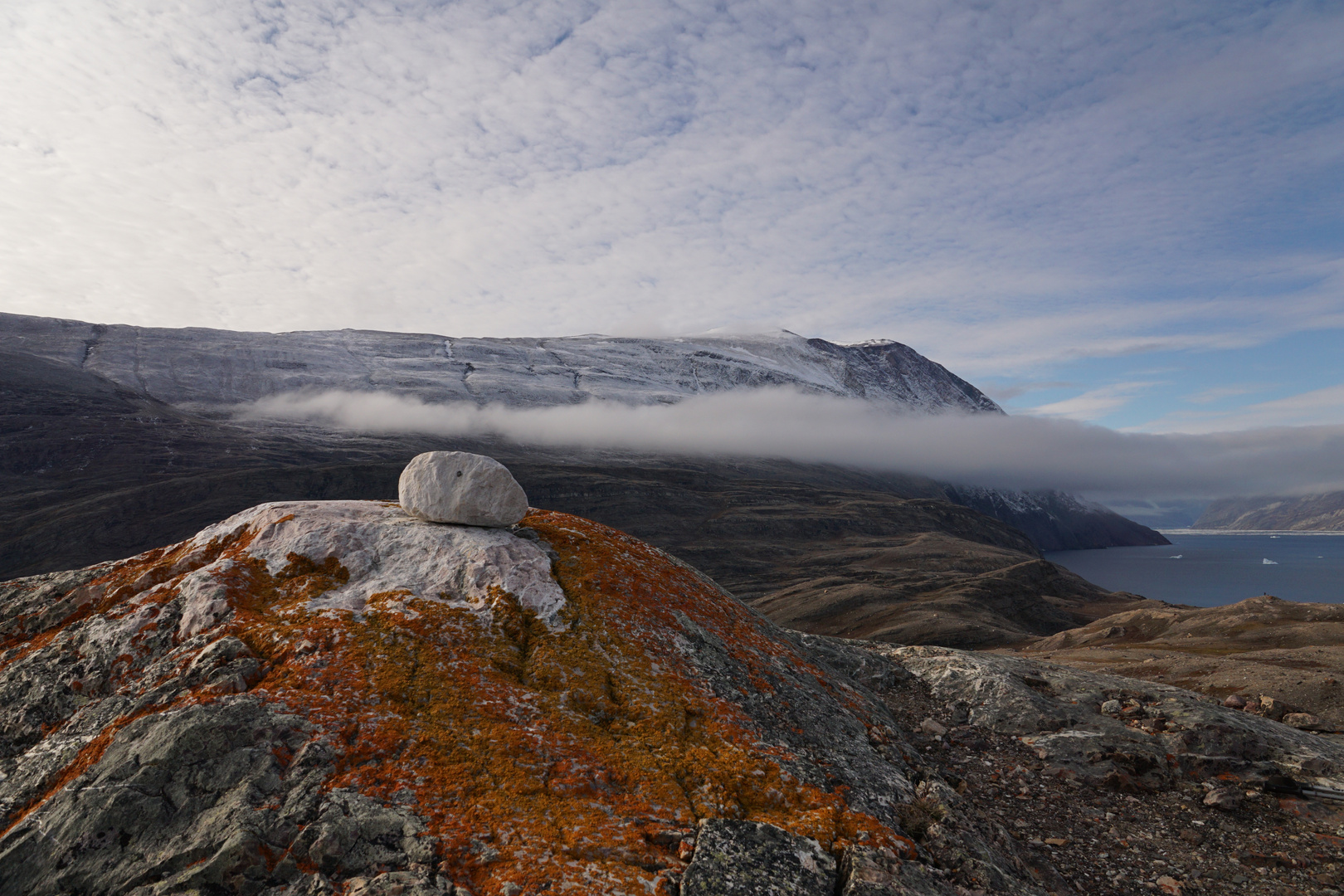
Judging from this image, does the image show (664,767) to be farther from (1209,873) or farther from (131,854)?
(1209,873)

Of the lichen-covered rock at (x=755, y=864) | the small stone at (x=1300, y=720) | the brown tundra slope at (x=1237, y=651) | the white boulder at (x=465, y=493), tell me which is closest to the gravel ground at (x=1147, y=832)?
the lichen-covered rock at (x=755, y=864)

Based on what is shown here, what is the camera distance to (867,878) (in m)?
6.69

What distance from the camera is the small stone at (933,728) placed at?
526 inches

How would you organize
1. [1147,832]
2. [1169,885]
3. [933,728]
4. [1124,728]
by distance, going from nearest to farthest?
[1169,885], [1147,832], [1124,728], [933,728]

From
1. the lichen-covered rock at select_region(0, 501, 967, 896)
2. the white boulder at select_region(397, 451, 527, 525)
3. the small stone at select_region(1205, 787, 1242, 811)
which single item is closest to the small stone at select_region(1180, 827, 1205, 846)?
the small stone at select_region(1205, 787, 1242, 811)

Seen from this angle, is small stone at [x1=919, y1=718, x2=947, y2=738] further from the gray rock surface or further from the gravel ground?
the gray rock surface

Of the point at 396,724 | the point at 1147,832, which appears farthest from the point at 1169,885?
the point at 396,724

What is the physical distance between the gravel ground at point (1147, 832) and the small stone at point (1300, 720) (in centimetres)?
565

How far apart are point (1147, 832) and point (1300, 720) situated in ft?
28.9

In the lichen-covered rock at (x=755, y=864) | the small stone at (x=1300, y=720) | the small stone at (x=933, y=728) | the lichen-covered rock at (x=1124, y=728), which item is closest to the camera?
the lichen-covered rock at (x=755, y=864)

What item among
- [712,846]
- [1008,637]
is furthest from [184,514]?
[712,846]

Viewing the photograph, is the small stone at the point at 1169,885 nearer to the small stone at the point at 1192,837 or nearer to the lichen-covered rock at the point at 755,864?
the small stone at the point at 1192,837

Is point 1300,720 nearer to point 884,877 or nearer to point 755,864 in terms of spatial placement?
point 884,877

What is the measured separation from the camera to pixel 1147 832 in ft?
34.6
